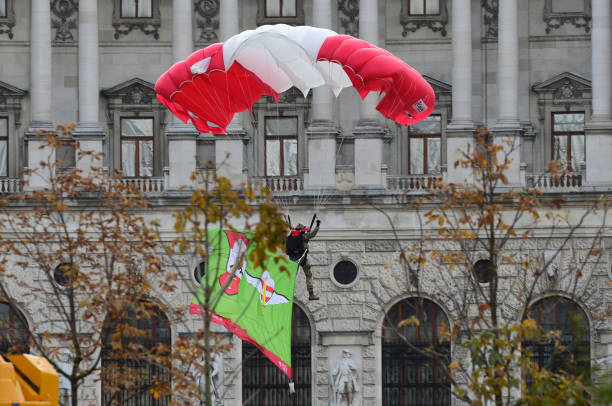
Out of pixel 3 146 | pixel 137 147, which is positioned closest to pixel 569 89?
pixel 137 147

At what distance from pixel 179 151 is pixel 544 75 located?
1142 cm

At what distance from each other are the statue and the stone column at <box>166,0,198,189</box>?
23.3 feet

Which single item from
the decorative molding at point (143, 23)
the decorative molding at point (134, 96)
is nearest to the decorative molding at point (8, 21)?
the decorative molding at point (143, 23)

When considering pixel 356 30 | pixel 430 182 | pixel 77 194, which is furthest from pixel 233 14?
pixel 77 194

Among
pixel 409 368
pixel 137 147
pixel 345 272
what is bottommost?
pixel 409 368

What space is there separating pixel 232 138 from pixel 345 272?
5245 mm

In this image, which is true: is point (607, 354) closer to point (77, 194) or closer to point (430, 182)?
point (430, 182)

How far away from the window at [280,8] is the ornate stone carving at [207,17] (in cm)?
161

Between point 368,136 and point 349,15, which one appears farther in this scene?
point 349,15

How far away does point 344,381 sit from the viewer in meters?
54.5

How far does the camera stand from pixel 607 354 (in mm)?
54344

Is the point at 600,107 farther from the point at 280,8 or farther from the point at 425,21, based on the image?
the point at 280,8

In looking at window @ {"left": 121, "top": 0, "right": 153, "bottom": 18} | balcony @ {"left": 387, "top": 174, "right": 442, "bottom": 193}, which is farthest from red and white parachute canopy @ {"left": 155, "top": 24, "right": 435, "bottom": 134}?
window @ {"left": 121, "top": 0, "right": 153, "bottom": 18}

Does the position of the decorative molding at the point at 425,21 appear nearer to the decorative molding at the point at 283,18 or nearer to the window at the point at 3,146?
the decorative molding at the point at 283,18
